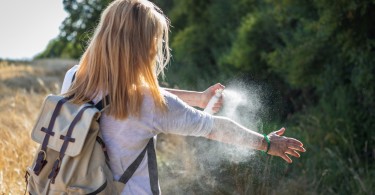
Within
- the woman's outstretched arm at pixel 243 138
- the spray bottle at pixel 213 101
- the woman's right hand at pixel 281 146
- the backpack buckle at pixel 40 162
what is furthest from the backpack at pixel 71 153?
the spray bottle at pixel 213 101

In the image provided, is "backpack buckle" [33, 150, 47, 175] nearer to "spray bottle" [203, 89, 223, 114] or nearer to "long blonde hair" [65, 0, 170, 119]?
"long blonde hair" [65, 0, 170, 119]

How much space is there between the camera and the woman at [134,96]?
2662 millimetres

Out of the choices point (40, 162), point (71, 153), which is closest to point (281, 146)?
point (71, 153)

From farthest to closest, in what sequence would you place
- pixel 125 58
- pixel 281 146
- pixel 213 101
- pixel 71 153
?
1. pixel 213 101
2. pixel 281 146
3. pixel 125 58
4. pixel 71 153

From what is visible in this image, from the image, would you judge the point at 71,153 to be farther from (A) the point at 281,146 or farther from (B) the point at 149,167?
(A) the point at 281,146

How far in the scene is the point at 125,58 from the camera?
2688 millimetres

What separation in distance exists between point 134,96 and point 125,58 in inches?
7.0

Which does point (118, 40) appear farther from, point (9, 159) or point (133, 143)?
point (9, 159)

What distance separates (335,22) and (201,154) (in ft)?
9.54

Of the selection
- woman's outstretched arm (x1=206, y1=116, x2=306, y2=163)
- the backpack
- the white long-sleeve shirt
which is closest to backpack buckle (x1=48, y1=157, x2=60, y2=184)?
the backpack

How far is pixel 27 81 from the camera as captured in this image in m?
15.3

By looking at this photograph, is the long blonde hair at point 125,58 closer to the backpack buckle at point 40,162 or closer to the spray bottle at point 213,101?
the backpack buckle at point 40,162

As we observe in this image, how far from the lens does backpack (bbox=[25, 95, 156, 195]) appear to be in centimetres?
259

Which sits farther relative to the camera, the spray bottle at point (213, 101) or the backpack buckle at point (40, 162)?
the spray bottle at point (213, 101)
